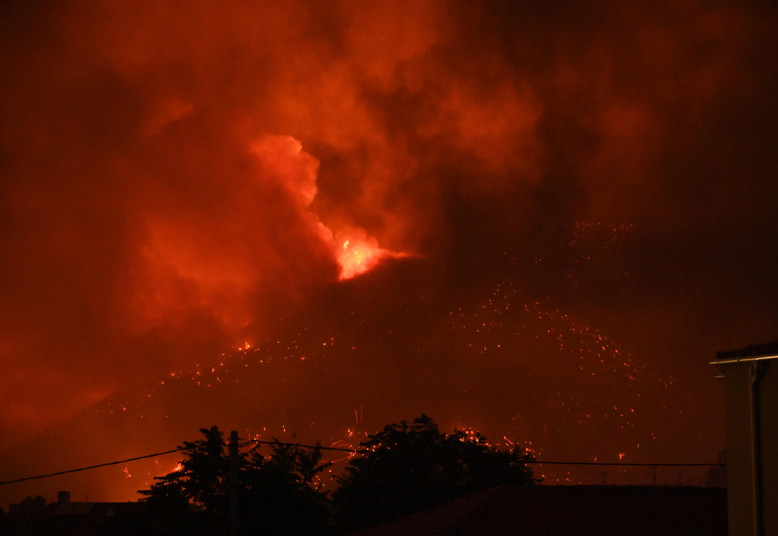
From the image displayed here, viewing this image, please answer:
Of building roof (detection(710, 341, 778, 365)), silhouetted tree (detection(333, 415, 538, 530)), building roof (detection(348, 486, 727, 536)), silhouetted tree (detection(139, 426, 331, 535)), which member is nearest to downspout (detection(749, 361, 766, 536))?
building roof (detection(710, 341, 778, 365))

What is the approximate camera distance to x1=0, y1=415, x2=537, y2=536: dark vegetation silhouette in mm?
28375

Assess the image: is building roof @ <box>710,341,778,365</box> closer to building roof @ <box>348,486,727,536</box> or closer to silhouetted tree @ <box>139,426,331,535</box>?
building roof @ <box>348,486,727,536</box>

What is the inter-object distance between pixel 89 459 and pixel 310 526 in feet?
347

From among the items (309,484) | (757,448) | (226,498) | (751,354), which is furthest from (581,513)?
(226,498)

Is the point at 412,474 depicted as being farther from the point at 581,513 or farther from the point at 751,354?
the point at 751,354

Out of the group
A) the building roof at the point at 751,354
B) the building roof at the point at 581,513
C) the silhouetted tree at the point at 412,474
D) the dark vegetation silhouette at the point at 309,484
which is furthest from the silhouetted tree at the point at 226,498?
the building roof at the point at 751,354

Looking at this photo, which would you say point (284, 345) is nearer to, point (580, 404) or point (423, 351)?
point (423, 351)

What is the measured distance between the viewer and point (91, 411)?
13225 cm

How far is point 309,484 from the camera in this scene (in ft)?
102

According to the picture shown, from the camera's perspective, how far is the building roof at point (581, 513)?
23.4 metres

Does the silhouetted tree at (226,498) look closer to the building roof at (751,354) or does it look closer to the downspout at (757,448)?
the building roof at (751,354)

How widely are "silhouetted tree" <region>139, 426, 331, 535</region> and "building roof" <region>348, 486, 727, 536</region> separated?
3791 mm

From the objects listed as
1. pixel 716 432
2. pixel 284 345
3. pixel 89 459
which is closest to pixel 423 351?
pixel 284 345

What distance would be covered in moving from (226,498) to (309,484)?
3610 mm
